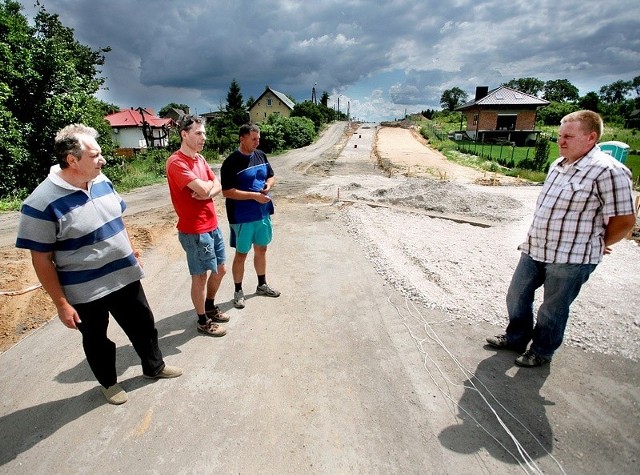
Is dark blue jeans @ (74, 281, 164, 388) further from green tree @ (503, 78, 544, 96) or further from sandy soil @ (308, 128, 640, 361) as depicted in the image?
green tree @ (503, 78, 544, 96)

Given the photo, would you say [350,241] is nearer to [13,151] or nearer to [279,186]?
[279,186]

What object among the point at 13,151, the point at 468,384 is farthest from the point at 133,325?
the point at 13,151

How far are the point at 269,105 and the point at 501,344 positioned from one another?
2491 inches

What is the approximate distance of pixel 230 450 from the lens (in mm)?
2141

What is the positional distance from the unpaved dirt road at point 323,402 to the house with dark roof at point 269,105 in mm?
59777

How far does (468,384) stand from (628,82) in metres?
127

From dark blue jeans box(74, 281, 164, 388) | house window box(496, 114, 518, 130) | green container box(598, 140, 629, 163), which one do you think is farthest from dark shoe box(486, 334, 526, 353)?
house window box(496, 114, 518, 130)

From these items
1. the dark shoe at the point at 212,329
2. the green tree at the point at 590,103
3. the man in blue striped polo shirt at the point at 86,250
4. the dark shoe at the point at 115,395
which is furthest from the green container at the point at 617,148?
the green tree at the point at 590,103

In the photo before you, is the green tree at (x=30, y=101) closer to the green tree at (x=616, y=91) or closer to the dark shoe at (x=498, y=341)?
the dark shoe at (x=498, y=341)

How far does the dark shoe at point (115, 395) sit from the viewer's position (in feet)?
8.15

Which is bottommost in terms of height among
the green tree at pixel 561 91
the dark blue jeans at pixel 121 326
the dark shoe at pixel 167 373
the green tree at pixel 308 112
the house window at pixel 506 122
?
the dark shoe at pixel 167 373

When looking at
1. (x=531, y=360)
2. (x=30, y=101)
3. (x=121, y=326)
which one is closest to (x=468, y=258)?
(x=531, y=360)

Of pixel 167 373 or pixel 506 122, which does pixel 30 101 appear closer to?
pixel 167 373

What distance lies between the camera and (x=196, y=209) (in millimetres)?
2941
